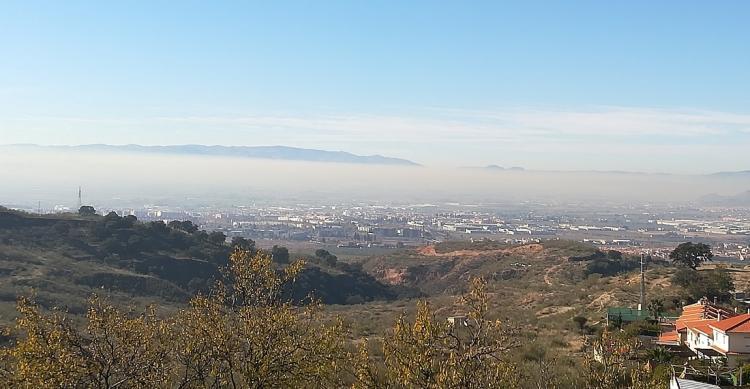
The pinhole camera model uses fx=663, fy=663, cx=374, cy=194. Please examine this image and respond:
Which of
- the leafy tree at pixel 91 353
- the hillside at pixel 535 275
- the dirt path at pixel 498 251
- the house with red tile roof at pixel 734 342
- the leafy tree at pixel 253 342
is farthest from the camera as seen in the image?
Result: the dirt path at pixel 498 251

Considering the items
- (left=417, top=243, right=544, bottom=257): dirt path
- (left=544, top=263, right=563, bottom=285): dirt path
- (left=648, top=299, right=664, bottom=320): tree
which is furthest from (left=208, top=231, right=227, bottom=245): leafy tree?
(left=648, top=299, right=664, bottom=320): tree

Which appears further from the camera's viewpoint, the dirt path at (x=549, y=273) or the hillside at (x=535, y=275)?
the dirt path at (x=549, y=273)

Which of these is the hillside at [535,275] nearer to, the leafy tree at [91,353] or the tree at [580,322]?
the tree at [580,322]

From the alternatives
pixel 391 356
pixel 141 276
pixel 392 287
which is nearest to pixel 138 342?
pixel 391 356

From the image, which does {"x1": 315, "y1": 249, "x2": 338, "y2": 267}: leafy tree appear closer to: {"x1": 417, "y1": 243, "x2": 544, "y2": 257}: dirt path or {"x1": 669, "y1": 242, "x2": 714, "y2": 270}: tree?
{"x1": 417, "y1": 243, "x2": 544, "y2": 257}: dirt path

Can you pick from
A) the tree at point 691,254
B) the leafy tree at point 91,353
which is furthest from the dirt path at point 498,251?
the leafy tree at point 91,353

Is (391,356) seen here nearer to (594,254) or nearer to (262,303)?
(262,303)

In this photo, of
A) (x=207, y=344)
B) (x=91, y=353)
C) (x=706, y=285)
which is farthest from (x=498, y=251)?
(x=91, y=353)

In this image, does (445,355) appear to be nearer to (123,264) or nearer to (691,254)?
(691,254)
